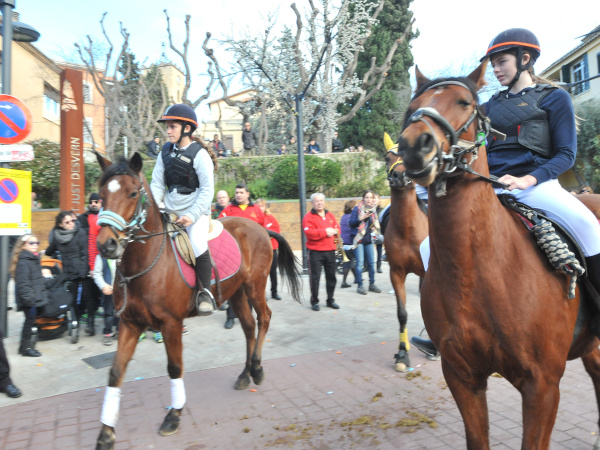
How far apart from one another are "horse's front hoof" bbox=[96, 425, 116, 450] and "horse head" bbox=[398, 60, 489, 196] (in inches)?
130

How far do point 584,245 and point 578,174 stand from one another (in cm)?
2754

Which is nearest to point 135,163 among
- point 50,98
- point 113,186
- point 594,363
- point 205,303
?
point 113,186

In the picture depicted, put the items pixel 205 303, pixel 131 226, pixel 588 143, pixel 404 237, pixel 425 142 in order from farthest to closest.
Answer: pixel 588 143, pixel 404 237, pixel 205 303, pixel 131 226, pixel 425 142

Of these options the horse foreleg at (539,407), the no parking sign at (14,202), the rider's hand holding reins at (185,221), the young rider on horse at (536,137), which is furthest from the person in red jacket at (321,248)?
the horse foreleg at (539,407)

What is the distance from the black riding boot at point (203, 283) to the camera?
15.0ft

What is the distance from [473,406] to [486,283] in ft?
Result: 2.61

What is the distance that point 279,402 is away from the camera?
4684 mm

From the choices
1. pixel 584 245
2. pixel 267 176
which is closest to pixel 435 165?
pixel 584 245

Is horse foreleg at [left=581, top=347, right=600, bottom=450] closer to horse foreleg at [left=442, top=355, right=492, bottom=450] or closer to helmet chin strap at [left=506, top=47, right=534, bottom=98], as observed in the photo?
horse foreleg at [left=442, top=355, right=492, bottom=450]

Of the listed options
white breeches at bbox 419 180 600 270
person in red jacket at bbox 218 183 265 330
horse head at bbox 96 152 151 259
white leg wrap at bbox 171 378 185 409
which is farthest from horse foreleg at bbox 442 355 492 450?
person in red jacket at bbox 218 183 265 330

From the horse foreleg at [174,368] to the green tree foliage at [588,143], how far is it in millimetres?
26343

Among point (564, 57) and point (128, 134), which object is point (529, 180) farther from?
point (564, 57)

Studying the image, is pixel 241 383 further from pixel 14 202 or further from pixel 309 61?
pixel 309 61

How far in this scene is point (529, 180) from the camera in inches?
103
